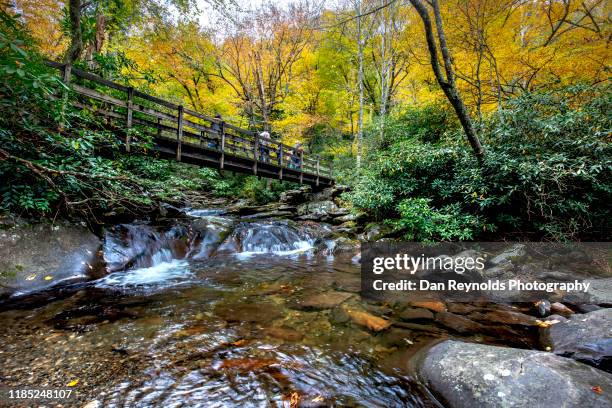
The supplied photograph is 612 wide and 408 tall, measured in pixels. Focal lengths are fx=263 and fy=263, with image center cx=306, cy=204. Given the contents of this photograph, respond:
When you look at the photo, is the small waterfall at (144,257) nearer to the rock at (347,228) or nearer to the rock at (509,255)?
the rock at (347,228)

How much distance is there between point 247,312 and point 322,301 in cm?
124

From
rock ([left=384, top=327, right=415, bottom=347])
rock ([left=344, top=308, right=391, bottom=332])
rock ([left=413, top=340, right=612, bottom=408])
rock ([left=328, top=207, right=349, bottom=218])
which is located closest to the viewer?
rock ([left=413, top=340, right=612, bottom=408])

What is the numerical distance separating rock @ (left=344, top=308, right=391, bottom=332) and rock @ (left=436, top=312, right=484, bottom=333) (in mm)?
782

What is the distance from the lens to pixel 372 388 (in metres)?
2.36

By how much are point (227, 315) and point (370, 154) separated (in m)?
11.3

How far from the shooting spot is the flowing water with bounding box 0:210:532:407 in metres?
2.21

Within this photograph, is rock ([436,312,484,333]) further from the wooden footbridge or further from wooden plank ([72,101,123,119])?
wooden plank ([72,101,123,119])

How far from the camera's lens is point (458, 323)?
3.58 m

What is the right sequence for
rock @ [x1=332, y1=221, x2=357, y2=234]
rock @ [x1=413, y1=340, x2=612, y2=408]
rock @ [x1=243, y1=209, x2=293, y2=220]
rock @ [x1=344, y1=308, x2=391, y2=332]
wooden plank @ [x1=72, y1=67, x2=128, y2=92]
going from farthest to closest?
rock @ [x1=243, y1=209, x2=293, y2=220]
rock @ [x1=332, y1=221, x2=357, y2=234]
wooden plank @ [x1=72, y1=67, x2=128, y2=92]
rock @ [x1=344, y1=308, x2=391, y2=332]
rock @ [x1=413, y1=340, x2=612, y2=408]

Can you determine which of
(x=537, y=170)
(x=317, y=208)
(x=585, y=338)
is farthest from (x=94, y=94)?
(x=317, y=208)

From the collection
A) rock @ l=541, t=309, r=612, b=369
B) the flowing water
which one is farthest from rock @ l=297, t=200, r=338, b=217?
rock @ l=541, t=309, r=612, b=369

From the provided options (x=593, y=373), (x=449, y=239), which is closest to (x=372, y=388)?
(x=593, y=373)

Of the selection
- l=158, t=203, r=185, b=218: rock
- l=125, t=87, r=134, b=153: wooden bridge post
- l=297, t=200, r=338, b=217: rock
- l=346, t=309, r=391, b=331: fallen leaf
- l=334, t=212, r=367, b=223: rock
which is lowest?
l=346, t=309, r=391, b=331: fallen leaf

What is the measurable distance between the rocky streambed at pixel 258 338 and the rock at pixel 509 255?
0.05 metres
